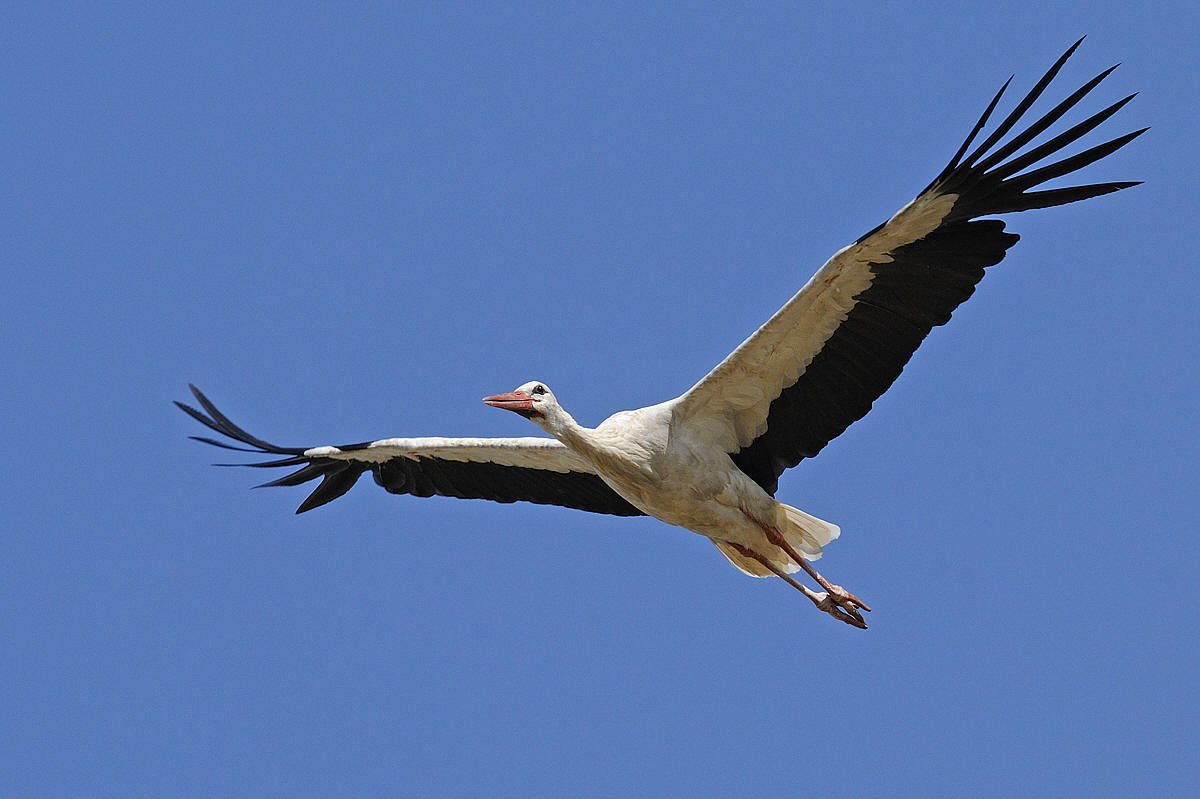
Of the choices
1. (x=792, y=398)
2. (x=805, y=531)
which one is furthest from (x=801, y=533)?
(x=792, y=398)

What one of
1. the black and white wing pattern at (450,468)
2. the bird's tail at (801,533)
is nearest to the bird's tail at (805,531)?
the bird's tail at (801,533)

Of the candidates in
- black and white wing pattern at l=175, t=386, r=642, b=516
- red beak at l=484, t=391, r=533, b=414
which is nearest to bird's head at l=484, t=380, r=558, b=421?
red beak at l=484, t=391, r=533, b=414

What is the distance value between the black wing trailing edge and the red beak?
5.50 feet

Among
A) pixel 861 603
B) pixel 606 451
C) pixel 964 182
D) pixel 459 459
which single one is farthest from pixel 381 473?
pixel 964 182

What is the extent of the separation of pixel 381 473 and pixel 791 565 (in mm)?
3159

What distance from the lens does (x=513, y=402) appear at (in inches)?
460

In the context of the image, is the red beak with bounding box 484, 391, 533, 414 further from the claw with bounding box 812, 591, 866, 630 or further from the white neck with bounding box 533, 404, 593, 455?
the claw with bounding box 812, 591, 866, 630

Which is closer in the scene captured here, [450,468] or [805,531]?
[805,531]

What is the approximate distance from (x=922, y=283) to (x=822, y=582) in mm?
2119

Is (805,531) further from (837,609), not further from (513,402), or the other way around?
(513,402)

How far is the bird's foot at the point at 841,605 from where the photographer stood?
12.2 m

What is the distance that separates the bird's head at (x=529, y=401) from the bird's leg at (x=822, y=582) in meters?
1.71

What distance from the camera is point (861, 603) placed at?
12188 millimetres

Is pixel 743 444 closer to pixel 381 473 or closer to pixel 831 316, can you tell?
pixel 831 316
